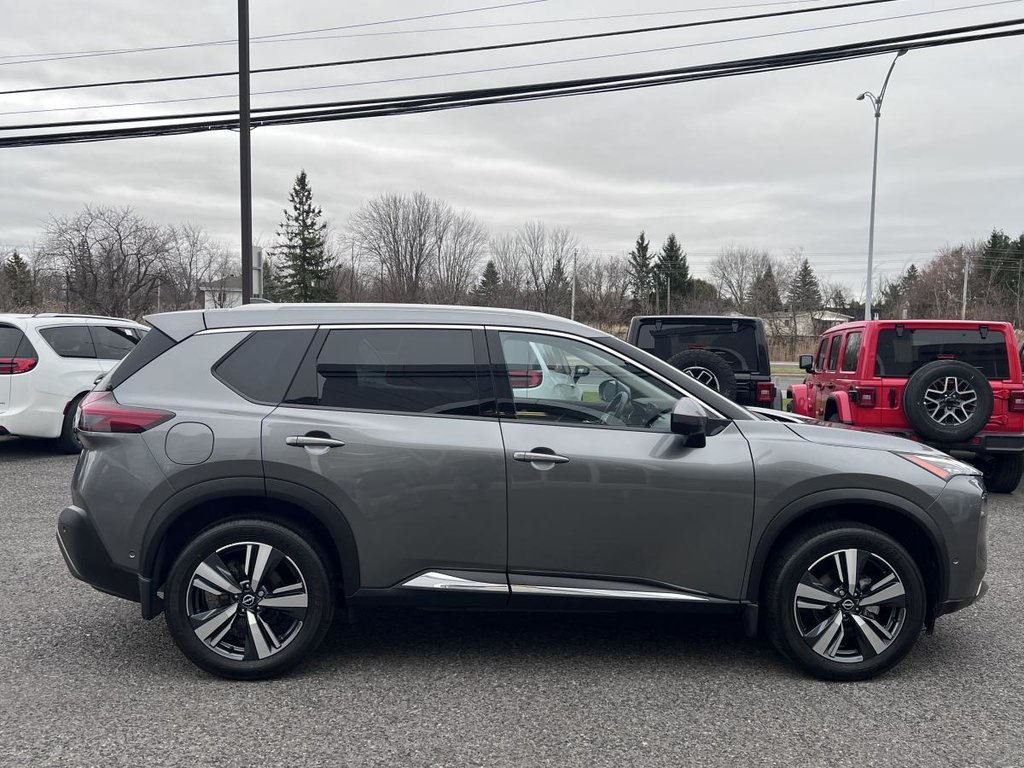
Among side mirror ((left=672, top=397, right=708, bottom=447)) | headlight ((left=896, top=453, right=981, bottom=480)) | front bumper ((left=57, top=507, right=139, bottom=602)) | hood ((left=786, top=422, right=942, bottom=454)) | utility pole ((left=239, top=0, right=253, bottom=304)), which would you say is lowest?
front bumper ((left=57, top=507, right=139, bottom=602))

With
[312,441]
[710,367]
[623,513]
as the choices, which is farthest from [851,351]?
[312,441]

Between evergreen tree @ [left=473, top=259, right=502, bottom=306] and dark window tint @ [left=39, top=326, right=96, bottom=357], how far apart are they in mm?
46895

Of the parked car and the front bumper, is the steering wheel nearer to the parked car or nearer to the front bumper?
the front bumper

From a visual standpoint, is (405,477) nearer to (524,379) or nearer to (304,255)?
(524,379)

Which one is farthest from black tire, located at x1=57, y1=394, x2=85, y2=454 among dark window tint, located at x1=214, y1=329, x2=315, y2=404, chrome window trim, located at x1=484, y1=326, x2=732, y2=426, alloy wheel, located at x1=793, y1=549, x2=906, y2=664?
alloy wheel, located at x1=793, y1=549, x2=906, y2=664

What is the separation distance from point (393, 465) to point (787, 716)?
2.07m

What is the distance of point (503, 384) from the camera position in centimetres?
400

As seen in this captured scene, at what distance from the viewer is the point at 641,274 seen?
77125 mm

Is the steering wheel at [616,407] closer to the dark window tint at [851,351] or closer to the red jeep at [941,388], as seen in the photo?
the red jeep at [941,388]

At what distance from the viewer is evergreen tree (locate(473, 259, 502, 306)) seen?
2343 inches

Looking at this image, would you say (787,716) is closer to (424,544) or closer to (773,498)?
(773,498)

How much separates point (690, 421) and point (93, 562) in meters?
2.87

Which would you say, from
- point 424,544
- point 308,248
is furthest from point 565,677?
point 308,248

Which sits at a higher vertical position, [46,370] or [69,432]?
[46,370]
